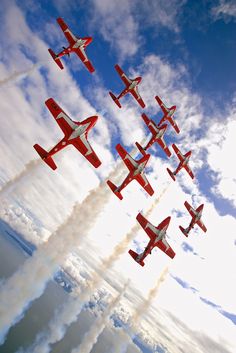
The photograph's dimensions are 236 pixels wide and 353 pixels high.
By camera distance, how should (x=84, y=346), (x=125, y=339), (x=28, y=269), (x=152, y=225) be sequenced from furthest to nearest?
1. (x=84, y=346)
2. (x=125, y=339)
3. (x=28, y=269)
4. (x=152, y=225)

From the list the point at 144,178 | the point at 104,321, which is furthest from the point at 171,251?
the point at 104,321

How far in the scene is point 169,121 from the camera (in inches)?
3027

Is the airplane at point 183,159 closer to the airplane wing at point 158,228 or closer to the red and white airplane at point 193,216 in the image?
the red and white airplane at point 193,216

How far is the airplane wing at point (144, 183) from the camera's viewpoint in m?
57.8

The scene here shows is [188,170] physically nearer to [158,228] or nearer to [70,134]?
[158,228]

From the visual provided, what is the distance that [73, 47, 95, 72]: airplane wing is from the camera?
66312 millimetres

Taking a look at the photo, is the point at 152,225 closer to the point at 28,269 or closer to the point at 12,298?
the point at 28,269

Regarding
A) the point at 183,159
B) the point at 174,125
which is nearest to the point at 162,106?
the point at 174,125

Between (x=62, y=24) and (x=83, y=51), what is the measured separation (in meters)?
7.13

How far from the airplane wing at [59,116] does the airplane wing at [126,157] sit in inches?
Result: 494

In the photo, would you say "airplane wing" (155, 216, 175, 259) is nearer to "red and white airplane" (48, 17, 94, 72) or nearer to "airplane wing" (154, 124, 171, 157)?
"airplane wing" (154, 124, 171, 157)

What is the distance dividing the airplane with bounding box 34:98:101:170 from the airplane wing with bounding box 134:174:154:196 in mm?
12732

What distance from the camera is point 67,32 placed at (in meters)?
64.8

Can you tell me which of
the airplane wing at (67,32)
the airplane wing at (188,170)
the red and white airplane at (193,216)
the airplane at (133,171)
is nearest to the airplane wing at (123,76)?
the airplane wing at (67,32)
